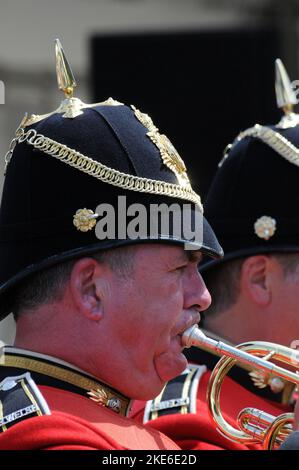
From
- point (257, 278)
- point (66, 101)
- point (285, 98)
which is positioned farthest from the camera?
point (285, 98)

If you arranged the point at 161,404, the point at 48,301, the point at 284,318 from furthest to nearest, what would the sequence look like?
1. the point at 284,318
2. the point at 161,404
3. the point at 48,301

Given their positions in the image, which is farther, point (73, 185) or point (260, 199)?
point (260, 199)

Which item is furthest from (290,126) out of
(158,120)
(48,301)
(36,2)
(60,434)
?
(36,2)

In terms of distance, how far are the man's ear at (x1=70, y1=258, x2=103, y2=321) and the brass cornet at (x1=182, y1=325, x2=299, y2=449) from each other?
27 cm

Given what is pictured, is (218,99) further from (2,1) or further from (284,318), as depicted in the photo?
(284,318)

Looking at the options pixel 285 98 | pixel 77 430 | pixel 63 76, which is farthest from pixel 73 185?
pixel 285 98

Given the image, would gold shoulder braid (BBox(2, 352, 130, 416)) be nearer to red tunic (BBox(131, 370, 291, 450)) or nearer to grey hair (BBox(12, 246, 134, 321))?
grey hair (BBox(12, 246, 134, 321))

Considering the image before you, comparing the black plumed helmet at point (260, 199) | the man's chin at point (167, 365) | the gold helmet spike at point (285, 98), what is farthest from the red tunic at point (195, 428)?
the gold helmet spike at point (285, 98)

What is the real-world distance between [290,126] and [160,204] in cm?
127

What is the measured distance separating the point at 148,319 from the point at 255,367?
430mm

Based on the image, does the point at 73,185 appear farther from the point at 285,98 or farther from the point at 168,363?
the point at 285,98

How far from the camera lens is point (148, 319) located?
130 inches
